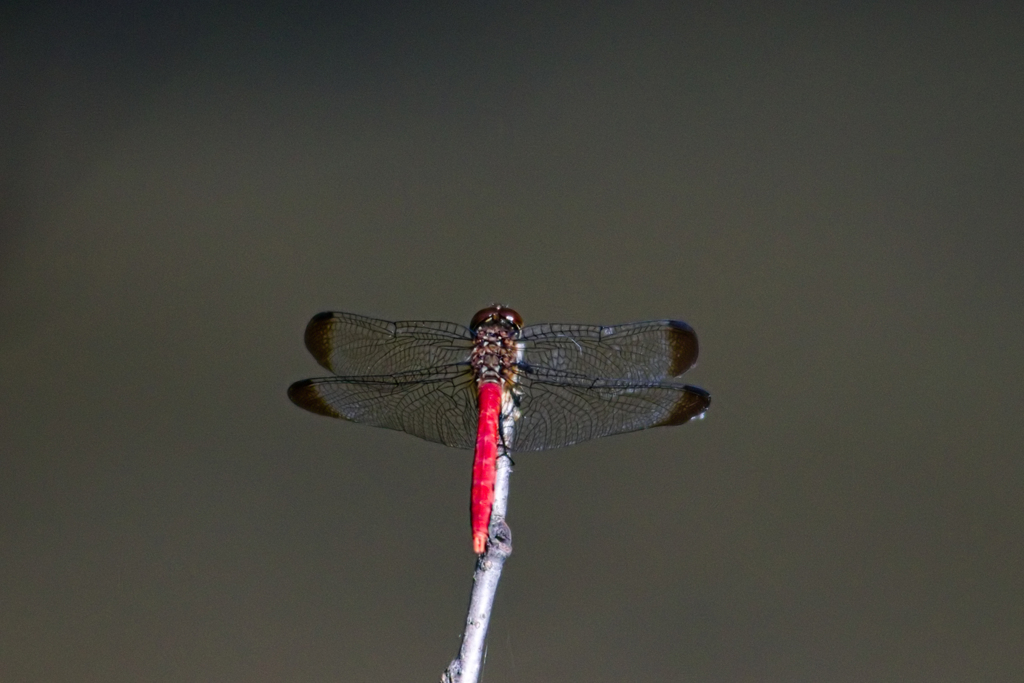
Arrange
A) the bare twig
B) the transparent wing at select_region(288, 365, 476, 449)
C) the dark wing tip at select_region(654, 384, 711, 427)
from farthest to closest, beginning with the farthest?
the transparent wing at select_region(288, 365, 476, 449)
the dark wing tip at select_region(654, 384, 711, 427)
the bare twig

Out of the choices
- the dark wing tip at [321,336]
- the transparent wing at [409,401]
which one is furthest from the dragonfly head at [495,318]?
the dark wing tip at [321,336]

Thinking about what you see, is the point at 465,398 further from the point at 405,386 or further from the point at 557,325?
the point at 557,325

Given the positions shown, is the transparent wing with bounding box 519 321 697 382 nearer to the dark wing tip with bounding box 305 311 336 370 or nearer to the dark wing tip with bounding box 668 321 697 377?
the dark wing tip with bounding box 668 321 697 377

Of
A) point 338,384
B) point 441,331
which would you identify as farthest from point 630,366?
point 338,384

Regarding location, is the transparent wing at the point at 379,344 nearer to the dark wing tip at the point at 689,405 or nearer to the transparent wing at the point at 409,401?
the transparent wing at the point at 409,401

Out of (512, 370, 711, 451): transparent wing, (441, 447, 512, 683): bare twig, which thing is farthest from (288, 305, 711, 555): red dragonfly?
(441, 447, 512, 683): bare twig

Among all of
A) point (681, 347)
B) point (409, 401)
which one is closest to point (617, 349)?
point (681, 347)
